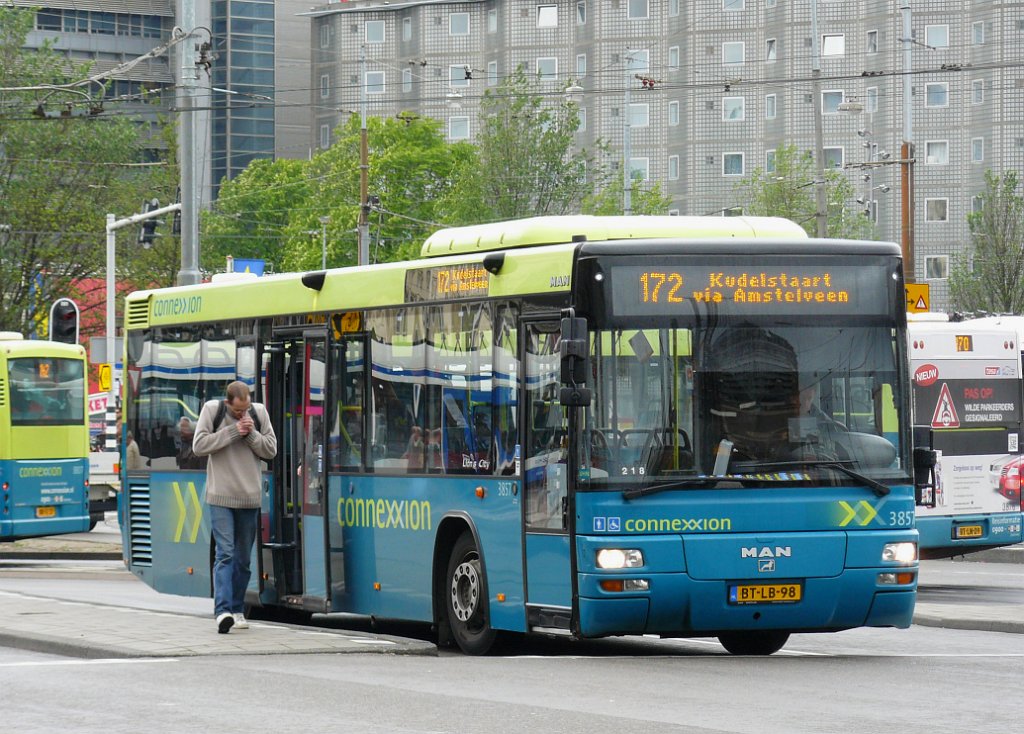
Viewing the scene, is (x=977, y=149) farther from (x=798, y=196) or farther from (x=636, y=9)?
(x=798, y=196)

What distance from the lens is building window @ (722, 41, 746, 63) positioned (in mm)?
86688

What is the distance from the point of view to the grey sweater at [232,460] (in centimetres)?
1398

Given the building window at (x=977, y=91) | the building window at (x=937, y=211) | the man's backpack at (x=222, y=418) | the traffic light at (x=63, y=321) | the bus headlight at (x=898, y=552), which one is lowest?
the bus headlight at (x=898, y=552)

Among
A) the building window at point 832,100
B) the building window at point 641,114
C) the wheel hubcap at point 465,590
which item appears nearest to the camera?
the wheel hubcap at point 465,590

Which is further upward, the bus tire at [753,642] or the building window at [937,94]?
the building window at [937,94]

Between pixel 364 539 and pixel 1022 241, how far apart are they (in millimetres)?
51630

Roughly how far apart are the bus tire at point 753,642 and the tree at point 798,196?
47.7 meters

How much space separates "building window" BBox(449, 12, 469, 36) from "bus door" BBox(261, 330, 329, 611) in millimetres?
86606

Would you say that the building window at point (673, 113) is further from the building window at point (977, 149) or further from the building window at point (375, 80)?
the building window at point (375, 80)

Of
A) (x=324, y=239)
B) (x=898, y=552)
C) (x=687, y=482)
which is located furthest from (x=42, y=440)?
(x=324, y=239)

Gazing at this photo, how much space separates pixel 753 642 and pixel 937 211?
71704 millimetres

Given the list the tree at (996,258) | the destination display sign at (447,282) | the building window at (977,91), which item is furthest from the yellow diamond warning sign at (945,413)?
the building window at (977,91)

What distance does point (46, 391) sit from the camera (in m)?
30.4

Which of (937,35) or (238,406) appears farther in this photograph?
(937,35)
